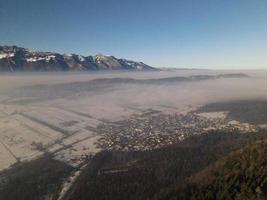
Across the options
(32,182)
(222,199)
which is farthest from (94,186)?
(222,199)

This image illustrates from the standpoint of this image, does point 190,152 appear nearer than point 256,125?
Yes

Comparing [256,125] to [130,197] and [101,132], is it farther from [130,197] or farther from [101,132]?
[130,197]

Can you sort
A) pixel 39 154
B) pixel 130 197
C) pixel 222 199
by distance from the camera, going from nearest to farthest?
1. pixel 222 199
2. pixel 130 197
3. pixel 39 154

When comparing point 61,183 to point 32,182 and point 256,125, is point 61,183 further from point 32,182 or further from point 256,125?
point 256,125

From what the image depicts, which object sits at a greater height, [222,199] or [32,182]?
[222,199]

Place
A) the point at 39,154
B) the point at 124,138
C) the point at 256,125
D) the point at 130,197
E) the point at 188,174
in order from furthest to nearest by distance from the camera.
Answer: the point at 256,125
the point at 124,138
the point at 39,154
the point at 188,174
the point at 130,197

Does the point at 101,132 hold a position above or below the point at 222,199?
below

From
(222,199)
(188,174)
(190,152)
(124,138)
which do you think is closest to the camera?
(222,199)

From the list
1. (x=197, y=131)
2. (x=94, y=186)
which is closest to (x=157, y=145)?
(x=197, y=131)

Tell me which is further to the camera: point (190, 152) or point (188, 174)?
point (190, 152)
